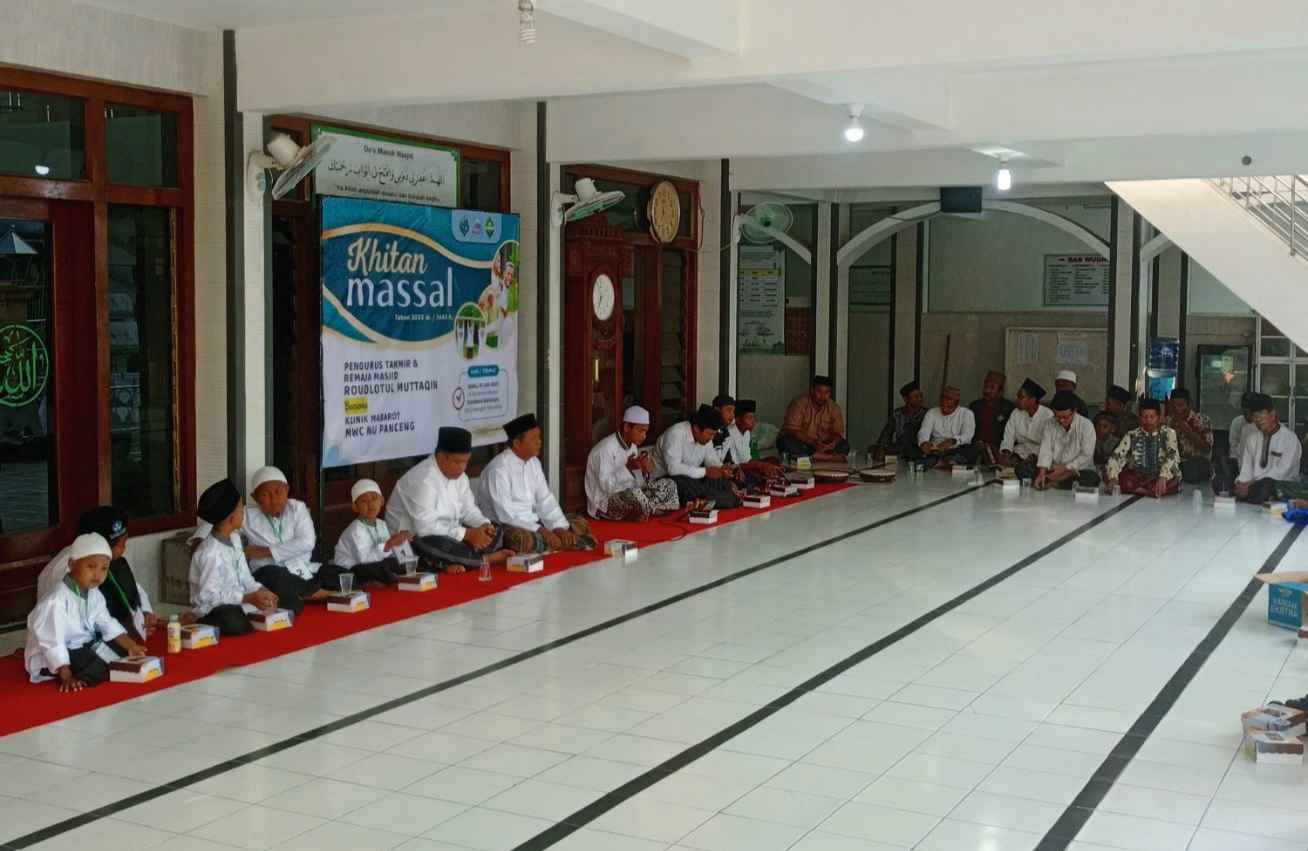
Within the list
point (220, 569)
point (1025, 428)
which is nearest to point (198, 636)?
point (220, 569)

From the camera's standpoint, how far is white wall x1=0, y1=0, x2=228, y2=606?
731cm

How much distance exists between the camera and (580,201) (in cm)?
1107

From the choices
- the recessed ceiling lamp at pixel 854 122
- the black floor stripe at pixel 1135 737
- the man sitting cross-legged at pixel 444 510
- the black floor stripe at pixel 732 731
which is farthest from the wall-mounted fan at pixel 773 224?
the black floor stripe at pixel 1135 737

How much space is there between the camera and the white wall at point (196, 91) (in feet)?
24.0

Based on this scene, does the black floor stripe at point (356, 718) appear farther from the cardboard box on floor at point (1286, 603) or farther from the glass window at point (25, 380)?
the cardboard box on floor at point (1286, 603)

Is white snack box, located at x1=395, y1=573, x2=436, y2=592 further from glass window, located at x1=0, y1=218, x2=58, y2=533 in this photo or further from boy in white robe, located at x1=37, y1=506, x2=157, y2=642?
glass window, located at x1=0, y1=218, x2=58, y2=533

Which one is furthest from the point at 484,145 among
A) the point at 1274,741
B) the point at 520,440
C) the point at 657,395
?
the point at 1274,741

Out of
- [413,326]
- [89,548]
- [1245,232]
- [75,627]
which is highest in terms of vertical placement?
[1245,232]

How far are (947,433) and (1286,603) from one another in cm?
708

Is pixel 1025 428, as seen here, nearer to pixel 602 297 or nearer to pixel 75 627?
pixel 602 297

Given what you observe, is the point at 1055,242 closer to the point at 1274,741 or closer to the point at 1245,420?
the point at 1245,420

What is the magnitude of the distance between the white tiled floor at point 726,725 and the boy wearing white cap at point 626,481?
1926 millimetres

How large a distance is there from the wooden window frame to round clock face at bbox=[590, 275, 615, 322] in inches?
164

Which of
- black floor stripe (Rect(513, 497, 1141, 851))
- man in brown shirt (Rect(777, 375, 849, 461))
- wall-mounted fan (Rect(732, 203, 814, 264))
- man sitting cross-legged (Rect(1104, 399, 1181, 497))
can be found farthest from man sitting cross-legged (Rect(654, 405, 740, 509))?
wall-mounted fan (Rect(732, 203, 814, 264))
